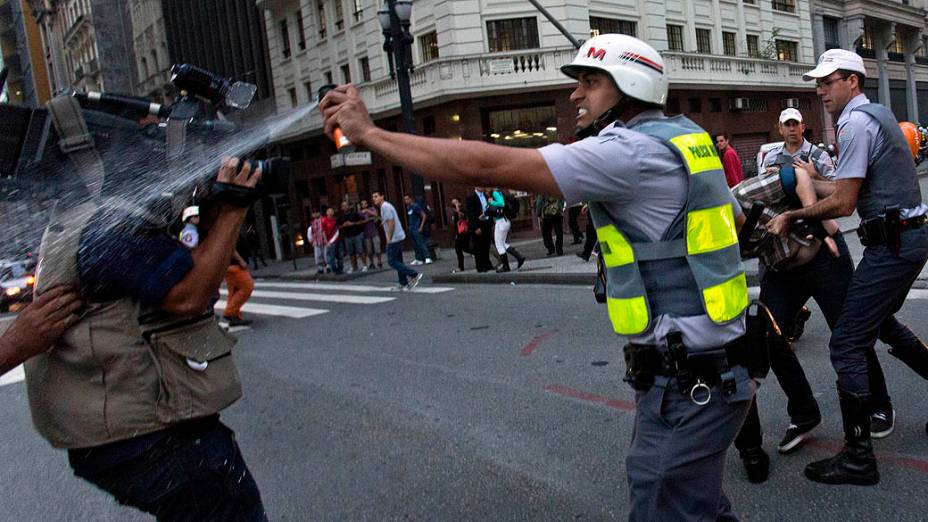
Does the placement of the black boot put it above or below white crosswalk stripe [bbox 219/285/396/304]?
below

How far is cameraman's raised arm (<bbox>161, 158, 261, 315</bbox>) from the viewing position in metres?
1.92

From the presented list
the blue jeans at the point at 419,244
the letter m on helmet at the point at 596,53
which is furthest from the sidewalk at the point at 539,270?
the letter m on helmet at the point at 596,53

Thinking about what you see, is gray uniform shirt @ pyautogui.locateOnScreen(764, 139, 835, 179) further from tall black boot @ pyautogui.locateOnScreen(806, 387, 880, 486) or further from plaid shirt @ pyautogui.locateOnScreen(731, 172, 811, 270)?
tall black boot @ pyautogui.locateOnScreen(806, 387, 880, 486)

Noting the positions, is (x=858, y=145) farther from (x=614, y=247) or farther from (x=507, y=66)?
(x=507, y=66)

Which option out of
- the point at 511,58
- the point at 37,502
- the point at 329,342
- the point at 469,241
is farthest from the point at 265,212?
the point at 37,502

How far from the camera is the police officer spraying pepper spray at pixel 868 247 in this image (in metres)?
3.16

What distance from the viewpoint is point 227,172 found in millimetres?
1988

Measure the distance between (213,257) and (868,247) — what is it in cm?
280

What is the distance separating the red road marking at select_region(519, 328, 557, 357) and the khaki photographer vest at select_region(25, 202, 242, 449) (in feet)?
14.6

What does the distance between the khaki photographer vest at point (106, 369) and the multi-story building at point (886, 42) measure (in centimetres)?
3394

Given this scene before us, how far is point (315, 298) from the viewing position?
12.3m

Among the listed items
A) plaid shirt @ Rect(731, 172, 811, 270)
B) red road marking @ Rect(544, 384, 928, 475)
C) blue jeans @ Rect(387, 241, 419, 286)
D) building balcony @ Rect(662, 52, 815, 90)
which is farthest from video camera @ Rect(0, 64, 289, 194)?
building balcony @ Rect(662, 52, 815, 90)

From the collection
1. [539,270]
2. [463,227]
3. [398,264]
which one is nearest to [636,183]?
[539,270]

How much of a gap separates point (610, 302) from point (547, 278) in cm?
888
